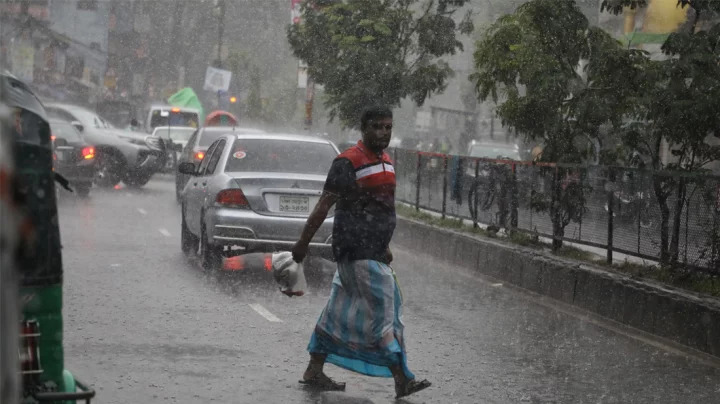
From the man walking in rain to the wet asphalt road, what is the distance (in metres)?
0.26

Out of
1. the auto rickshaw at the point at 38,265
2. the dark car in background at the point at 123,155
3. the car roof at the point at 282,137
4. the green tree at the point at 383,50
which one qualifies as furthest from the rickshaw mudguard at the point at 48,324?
the dark car in background at the point at 123,155

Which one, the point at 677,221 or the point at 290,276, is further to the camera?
the point at 677,221

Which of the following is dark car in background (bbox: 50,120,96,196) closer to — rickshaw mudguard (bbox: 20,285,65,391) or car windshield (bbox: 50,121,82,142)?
car windshield (bbox: 50,121,82,142)

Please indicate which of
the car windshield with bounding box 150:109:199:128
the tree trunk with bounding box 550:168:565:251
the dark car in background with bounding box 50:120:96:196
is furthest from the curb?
the car windshield with bounding box 150:109:199:128

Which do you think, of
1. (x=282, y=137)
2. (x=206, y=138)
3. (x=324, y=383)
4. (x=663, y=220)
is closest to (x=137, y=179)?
(x=206, y=138)

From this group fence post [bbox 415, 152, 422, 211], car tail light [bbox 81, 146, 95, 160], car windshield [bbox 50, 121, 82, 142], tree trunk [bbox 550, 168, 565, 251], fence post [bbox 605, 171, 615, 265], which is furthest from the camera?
car windshield [bbox 50, 121, 82, 142]

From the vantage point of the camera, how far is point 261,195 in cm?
1332

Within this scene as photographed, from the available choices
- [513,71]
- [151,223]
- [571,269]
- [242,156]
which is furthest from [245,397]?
[151,223]

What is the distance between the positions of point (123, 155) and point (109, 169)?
49 centimetres

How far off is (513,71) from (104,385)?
829 cm

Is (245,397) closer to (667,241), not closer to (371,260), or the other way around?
(371,260)

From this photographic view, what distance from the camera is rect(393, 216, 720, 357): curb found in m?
10.1

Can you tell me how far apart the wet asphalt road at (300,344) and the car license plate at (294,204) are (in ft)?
2.62

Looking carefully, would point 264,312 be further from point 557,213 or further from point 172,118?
point 172,118
